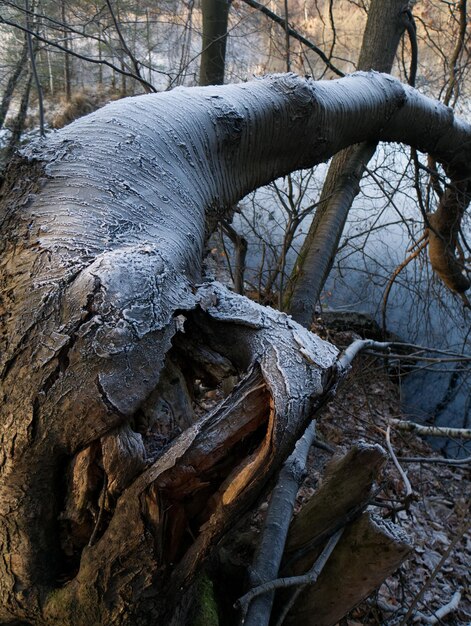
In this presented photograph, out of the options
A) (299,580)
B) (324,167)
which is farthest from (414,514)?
(324,167)

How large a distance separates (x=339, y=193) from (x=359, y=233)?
3556 millimetres

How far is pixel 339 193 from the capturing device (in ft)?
9.50

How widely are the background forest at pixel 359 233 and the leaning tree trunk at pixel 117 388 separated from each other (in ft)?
0.39

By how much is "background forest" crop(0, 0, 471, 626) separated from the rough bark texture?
6cm

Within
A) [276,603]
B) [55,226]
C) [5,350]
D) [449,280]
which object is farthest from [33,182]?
[449,280]

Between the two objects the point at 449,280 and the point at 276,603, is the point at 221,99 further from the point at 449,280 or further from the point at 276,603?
the point at 449,280

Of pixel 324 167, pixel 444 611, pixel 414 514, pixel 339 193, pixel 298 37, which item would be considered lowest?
pixel 414 514

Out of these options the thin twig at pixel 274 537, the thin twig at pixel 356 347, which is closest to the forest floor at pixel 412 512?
the thin twig at pixel 274 537

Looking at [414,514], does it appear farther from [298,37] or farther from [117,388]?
[298,37]

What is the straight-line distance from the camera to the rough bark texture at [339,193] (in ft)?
8.61

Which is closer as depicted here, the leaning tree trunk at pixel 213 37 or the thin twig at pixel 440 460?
the thin twig at pixel 440 460

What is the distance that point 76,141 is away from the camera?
1.17 meters

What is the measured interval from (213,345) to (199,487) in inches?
12.1

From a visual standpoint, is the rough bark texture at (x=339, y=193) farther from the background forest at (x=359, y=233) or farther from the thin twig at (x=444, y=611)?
the thin twig at (x=444, y=611)
